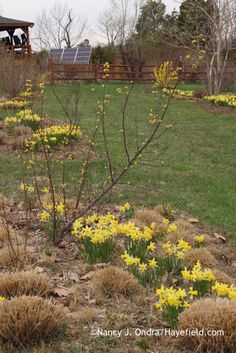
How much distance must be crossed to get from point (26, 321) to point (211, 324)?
1.07 meters

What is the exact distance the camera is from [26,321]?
290cm

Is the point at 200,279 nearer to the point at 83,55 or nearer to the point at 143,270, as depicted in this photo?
the point at 143,270

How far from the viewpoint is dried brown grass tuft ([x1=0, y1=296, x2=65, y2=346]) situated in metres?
2.89

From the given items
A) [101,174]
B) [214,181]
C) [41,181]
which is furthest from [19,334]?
[214,181]

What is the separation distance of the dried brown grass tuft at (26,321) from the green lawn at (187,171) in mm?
3412

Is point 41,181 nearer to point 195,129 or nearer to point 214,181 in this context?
point 214,181

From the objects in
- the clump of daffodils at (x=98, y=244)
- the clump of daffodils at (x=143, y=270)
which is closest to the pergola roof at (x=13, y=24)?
the clump of daffodils at (x=98, y=244)

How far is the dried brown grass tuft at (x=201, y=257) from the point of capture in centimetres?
463

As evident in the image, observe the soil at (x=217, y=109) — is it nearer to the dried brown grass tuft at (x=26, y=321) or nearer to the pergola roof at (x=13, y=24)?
the dried brown grass tuft at (x=26, y=321)

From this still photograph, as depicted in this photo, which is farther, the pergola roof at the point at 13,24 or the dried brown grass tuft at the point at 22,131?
the pergola roof at the point at 13,24

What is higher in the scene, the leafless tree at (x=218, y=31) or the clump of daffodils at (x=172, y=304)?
the leafless tree at (x=218, y=31)

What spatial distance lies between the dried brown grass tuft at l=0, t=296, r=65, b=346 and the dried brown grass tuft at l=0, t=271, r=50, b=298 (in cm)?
38

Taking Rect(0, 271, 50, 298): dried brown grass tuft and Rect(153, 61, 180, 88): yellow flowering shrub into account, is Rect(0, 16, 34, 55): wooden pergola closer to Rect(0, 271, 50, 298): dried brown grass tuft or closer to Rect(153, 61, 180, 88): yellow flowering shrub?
Rect(153, 61, 180, 88): yellow flowering shrub

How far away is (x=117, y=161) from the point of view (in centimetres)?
877
